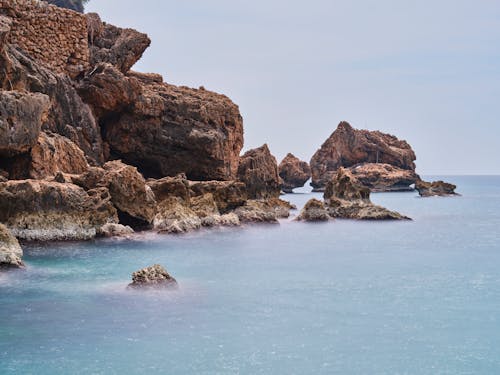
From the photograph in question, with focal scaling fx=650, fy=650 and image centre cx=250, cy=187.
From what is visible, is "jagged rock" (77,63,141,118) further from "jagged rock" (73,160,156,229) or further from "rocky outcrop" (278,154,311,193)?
"rocky outcrop" (278,154,311,193)

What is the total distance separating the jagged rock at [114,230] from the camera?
33531mm

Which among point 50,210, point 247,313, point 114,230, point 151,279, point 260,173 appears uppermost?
point 260,173

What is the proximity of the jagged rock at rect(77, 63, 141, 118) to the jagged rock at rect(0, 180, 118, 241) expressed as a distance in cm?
1567

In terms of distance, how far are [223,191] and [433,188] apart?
60.9 metres

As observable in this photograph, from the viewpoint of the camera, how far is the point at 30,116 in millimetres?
32750

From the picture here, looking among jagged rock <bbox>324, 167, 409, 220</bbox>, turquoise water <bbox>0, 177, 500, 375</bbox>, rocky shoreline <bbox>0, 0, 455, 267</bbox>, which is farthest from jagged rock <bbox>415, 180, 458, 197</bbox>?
turquoise water <bbox>0, 177, 500, 375</bbox>

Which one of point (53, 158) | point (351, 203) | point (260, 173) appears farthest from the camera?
point (260, 173)

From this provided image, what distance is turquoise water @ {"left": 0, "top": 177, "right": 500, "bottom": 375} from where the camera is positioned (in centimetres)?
1489

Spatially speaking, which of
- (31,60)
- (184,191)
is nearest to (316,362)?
(184,191)

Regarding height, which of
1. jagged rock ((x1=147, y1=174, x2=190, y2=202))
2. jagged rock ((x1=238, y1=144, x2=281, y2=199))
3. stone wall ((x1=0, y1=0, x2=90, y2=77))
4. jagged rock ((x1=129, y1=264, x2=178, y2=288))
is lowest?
jagged rock ((x1=129, y1=264, x2=178, y2=288))

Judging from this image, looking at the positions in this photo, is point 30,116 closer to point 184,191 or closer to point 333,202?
point 184,191

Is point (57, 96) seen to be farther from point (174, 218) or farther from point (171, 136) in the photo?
point (174, 218)

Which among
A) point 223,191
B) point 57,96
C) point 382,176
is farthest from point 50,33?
point 382,176

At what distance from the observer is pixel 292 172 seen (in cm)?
11181
